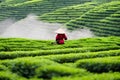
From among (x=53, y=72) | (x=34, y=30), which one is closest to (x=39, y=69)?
(x=53, y=72)

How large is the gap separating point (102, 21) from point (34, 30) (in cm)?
1608

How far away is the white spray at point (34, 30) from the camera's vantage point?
5358cm

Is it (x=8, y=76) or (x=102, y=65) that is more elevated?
(x=8, y=76)

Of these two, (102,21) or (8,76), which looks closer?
(8,76)

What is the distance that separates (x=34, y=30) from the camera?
6294cm

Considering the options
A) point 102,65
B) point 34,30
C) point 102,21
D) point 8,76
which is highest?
point 8,76

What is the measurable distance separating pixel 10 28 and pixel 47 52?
51.1 metres

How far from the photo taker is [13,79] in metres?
12.0

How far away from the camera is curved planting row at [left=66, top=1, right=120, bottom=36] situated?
4984cm

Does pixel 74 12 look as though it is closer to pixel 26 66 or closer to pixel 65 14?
pixel 65 14

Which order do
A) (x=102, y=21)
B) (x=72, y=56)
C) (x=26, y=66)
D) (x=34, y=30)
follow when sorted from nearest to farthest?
1. (x=26, y=66)
2. (x=72, y=56)
3. (x=102, y=21)
4. (x=34, y=30)

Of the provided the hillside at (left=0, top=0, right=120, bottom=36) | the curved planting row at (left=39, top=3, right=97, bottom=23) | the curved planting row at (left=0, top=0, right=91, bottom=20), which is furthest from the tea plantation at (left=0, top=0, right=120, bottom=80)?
the curved planting row at (left=0, top=0, right=91, bottom=20)

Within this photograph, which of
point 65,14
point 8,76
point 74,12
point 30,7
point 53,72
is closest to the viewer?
point 53,72

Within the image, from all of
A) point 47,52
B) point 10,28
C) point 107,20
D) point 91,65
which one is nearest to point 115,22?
point 107,20
